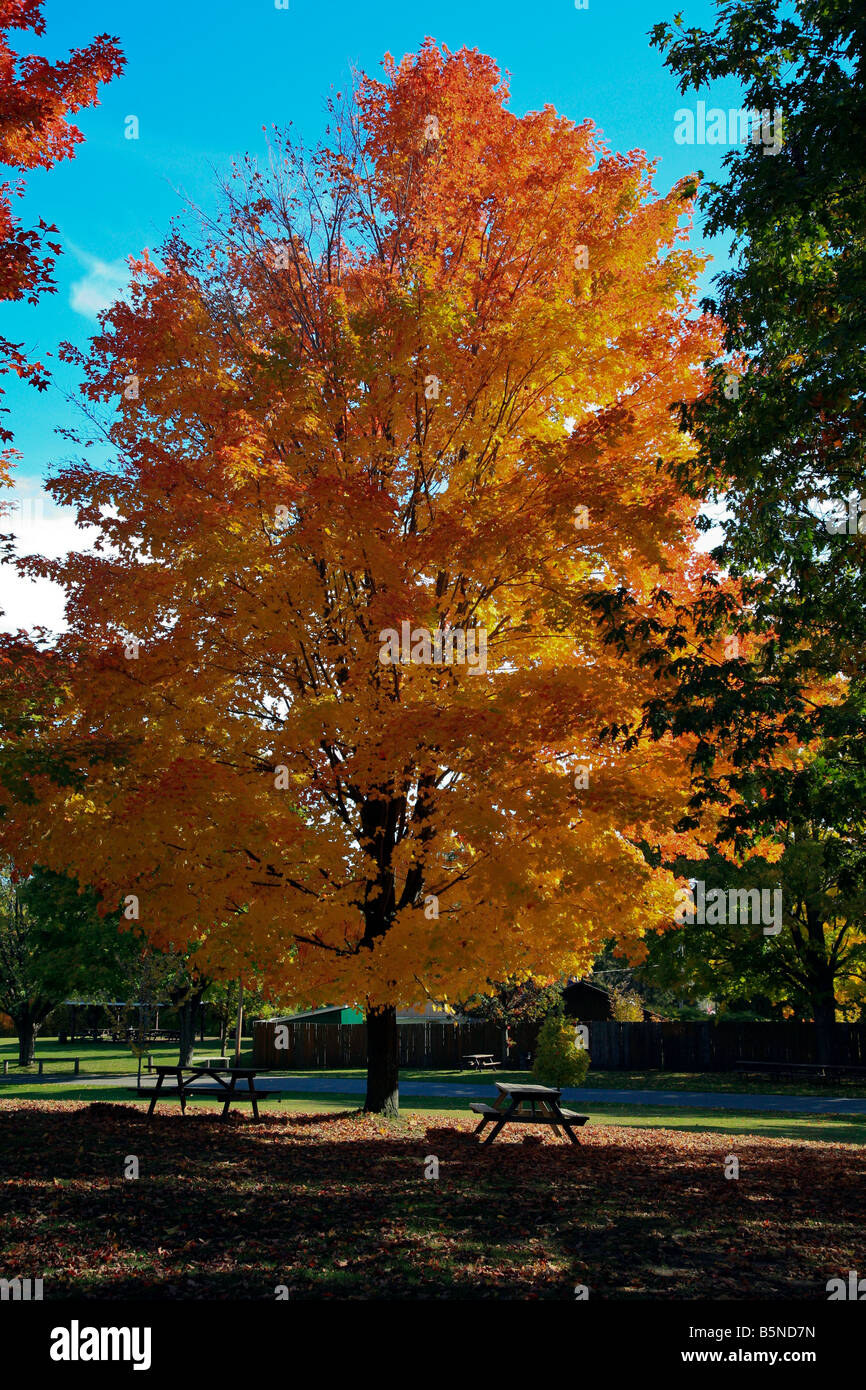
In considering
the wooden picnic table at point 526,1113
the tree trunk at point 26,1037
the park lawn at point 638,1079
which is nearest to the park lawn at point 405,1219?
the wooden picnic table at point 526,1113

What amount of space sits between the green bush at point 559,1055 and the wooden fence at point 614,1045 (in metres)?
13.8

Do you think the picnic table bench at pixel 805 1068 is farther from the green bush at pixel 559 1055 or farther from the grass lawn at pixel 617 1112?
the green bush at pixel 559 1055

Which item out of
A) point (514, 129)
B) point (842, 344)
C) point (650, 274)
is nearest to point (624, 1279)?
point (842, 344)

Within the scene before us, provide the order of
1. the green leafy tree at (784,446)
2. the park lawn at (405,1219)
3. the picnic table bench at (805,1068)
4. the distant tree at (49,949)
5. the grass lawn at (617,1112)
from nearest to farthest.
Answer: the park lawn at (405,1219) < the green leafy tree at (784,446) < the grass lawn at (617,1112) < the picnic table bench at (805,1068) < the distant tree at (49,949)

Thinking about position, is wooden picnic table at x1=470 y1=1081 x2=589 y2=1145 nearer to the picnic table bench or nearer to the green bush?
the green bush

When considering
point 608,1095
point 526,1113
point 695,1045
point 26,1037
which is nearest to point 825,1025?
point 695,1045

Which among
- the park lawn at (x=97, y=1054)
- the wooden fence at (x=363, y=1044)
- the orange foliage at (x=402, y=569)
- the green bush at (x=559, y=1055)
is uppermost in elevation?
the orange foliage at (x=402, y=569)

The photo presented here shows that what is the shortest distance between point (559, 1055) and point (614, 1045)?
16.2m

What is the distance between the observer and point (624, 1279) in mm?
6109

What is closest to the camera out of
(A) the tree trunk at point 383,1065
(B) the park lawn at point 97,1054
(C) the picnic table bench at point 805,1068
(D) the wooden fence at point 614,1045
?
(A) the tree trunk at point 383,1065

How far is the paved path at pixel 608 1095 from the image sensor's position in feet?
76.7

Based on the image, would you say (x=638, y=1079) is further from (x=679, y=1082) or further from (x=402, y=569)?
(x=402, y=569)

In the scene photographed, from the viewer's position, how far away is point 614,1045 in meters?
37.8
